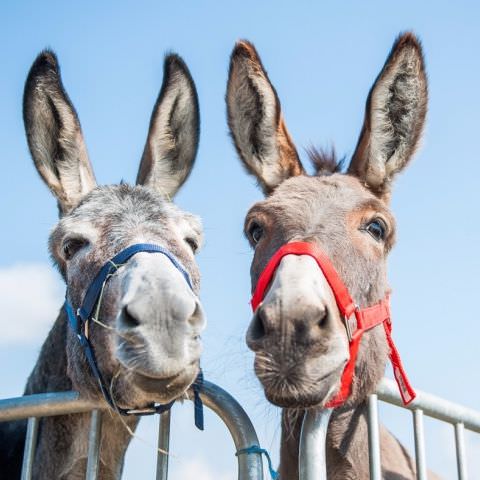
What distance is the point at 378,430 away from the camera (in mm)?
3422

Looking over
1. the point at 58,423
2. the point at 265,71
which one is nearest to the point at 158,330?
Result: the point at 58,423

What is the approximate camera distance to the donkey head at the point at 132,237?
331cm

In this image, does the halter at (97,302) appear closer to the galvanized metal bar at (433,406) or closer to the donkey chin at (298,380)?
the donkey chin at (298,380)

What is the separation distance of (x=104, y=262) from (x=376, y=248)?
1.58 metres

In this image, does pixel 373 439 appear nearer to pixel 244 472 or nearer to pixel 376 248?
pixel 244 472

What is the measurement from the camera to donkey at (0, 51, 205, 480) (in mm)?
3324

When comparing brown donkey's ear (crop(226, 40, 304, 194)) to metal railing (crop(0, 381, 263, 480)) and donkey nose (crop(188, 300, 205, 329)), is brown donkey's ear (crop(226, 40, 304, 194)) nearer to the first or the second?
donkey nose (crop(188, 300, 205, 329))

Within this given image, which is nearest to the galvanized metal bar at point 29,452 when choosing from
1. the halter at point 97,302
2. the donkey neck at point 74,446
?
Answer: the halter at point 97,302

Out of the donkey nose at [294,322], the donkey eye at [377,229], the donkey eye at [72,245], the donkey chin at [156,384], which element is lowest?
the donkey chin at [156,384]

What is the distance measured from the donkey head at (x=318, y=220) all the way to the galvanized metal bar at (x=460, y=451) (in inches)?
19.2

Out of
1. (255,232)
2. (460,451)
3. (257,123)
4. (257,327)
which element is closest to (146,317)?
(257,327)

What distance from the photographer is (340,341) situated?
3.41 m

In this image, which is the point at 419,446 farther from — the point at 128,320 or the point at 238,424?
the point at 128,320

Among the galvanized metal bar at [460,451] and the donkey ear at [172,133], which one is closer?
the galvanized metal bar at [460,451]
